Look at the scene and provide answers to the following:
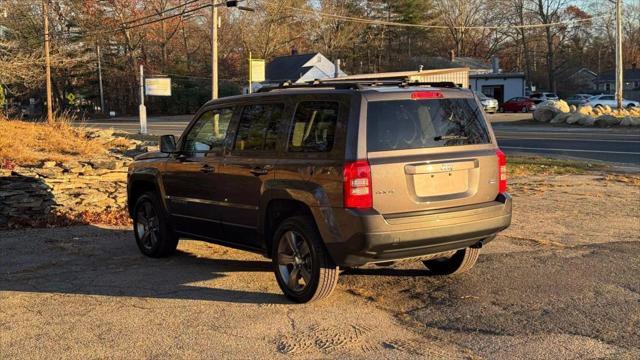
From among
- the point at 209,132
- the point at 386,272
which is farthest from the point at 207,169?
the point at 386,272

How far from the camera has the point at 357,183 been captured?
509cm

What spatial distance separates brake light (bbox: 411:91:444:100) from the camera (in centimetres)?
552

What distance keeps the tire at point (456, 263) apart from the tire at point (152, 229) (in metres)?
3.00

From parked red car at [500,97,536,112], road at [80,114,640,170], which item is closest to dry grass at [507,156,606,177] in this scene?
road at [80,114,640,170]

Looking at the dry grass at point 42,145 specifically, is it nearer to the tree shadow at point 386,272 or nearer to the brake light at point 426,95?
the tree shadow at point 386,272

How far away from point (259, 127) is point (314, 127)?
81cm

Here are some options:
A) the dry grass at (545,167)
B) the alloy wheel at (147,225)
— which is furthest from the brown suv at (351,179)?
the dry grass at (545,167)

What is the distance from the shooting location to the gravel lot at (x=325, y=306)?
4645mm

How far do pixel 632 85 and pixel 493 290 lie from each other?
96.2 meters

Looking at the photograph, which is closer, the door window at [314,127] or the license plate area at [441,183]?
the license plate area at [441,183]

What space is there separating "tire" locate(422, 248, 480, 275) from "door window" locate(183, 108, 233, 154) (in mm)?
2491

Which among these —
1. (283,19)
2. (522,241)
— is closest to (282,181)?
(522,241)

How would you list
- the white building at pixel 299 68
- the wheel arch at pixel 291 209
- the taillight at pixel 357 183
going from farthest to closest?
the white building at pixel 299 68 → the wheel arch at pixel 291 209 → the taillight at pixel 357 183

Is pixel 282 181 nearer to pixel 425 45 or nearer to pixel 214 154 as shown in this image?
pixel 214 154
